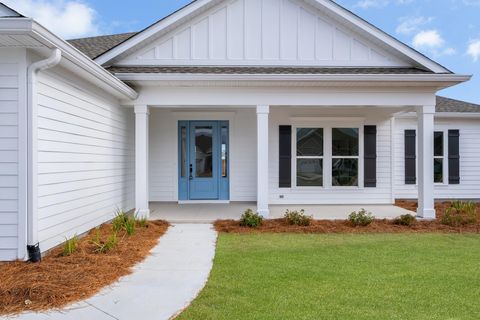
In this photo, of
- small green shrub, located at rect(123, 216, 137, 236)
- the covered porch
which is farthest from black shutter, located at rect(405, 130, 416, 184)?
small green shrub, located at rect(123, 216, 137, 236)

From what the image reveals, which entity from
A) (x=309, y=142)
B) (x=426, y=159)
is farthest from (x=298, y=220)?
(x=309, y=142)

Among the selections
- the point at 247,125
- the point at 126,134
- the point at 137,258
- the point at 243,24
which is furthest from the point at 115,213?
the point at 243,24

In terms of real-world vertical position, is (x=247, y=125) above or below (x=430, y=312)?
above

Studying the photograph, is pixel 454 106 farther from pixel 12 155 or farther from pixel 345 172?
pixel 12 155

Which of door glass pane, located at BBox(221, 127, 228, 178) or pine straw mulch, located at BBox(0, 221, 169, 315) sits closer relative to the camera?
pine straw mulch, located at BBox(0, 221, 169, 315)

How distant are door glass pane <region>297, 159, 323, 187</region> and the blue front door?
2219 mm

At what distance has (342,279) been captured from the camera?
4.65 metres

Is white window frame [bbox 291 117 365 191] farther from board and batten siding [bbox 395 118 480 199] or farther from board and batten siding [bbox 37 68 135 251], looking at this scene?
board and batten siding [bbox 37 68 135 251]

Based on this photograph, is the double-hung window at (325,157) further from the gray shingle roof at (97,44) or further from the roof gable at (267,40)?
the gray shingle roof at (97,44)

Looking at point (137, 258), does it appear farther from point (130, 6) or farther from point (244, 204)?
point (130, 6)

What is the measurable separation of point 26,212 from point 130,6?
7862mm

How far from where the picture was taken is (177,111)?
1101 cm

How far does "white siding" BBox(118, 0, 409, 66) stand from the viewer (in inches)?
384

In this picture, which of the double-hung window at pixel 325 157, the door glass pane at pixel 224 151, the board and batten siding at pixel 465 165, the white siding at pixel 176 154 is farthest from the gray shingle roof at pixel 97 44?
the board and batten siding at pixel 465 165
